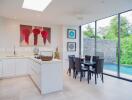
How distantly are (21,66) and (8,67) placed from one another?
521 mm

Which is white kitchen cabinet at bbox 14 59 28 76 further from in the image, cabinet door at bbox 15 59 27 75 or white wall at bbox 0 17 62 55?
white wall at bbox 0 17 62 55

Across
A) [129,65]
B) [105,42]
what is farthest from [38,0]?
[129,65]

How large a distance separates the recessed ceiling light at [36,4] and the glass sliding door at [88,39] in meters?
3.33

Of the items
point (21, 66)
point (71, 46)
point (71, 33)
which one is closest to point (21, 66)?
point (21, 66)

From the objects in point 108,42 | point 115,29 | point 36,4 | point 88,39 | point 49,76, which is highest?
point 36,4

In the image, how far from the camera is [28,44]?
5.98 meters

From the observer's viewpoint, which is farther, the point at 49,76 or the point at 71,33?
the point at 71,33

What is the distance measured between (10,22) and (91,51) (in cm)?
457

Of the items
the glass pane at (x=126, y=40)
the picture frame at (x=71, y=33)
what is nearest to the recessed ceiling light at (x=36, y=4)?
the picture frame at (x=71, y=33)

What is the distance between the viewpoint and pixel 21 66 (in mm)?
5203

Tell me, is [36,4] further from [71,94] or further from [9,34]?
[71,94]

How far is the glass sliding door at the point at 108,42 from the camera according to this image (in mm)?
5582

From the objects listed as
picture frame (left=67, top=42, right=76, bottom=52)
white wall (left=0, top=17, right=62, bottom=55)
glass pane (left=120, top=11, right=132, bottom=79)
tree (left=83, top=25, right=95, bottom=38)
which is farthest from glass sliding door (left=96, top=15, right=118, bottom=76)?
white wall (left=0, top=17, right=62, bottom=55)

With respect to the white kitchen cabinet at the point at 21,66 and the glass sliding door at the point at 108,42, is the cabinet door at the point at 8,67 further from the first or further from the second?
the glass sliding door at the point at 108,42
